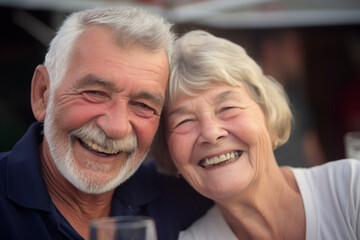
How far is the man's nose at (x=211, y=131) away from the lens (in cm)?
228

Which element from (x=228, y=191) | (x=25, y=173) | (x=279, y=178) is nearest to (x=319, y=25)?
(x=279, y=178)

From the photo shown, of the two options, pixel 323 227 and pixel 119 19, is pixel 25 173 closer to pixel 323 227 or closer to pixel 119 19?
pixel 119 19

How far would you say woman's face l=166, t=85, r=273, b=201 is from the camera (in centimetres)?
230

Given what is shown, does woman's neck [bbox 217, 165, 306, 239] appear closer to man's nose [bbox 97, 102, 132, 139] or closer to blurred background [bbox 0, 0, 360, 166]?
man's nose [bbox 97, 102, 132, 139]

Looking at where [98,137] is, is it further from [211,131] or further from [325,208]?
[325,208]

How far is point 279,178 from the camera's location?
253cm

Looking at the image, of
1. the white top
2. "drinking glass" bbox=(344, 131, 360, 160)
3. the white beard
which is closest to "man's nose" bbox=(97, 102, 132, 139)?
the white beard

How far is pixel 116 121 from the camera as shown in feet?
6.82

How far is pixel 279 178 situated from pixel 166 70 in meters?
0.93

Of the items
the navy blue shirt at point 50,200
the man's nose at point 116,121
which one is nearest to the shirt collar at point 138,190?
the navy blue shirt at point 50,200

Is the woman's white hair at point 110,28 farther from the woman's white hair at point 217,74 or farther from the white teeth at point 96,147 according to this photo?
the white teeth at point 96,147

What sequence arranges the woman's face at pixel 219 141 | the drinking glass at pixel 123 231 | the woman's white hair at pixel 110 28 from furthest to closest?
the woman's face at pixel 219 141 < the woman's white hair at pixel 110 28 < the drinking glass at pixel 123 231

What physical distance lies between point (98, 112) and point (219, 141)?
2.23 feet

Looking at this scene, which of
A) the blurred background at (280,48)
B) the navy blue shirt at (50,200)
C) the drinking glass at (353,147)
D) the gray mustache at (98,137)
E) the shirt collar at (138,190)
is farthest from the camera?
the blurred background at (280,48)
